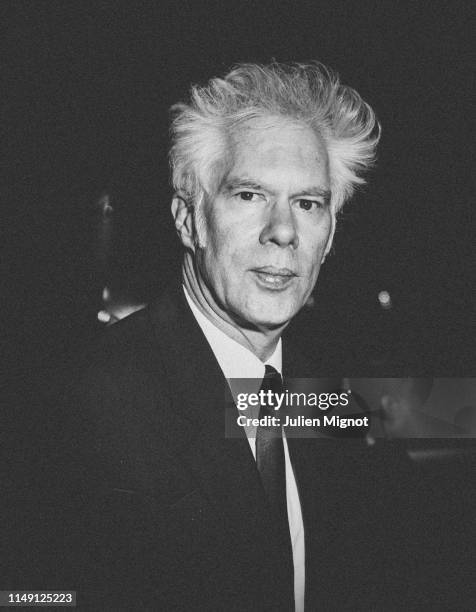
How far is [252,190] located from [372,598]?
1288 mm

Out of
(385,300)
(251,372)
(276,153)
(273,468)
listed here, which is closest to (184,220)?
(276,153)

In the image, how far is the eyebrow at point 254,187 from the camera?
1559 mm

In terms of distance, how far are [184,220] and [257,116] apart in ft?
1.16

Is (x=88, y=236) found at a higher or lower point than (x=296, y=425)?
higher

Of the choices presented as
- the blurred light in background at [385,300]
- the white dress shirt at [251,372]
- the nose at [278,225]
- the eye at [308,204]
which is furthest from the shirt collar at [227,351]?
the blurred light in background at [385,300]

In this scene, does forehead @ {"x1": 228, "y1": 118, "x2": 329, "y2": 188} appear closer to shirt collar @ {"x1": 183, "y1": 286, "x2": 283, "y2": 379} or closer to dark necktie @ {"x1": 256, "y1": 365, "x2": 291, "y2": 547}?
shirt collar @ {"x1": 183, "y1": 286, "x2": 283, "y2": 379}

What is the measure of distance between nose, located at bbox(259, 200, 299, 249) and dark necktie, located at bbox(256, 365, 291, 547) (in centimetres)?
43

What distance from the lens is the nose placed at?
156cm

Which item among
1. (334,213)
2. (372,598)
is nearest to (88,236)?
(334,213)

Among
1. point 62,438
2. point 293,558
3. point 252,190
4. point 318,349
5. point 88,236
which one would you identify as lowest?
point 293,558

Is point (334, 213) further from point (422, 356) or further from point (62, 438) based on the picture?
point (62, 438)

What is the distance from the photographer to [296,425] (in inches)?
69.2

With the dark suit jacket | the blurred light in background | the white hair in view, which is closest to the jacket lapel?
the dark suit jacket

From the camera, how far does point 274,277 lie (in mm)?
1609
